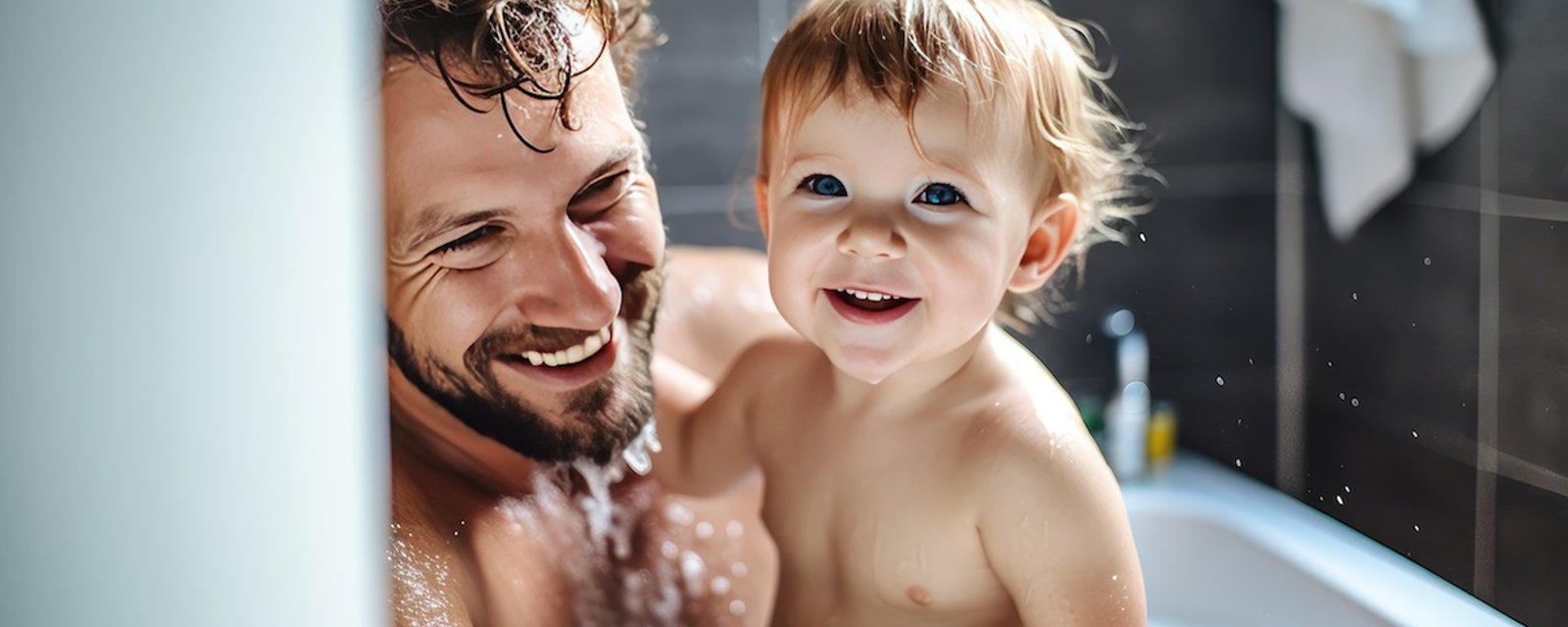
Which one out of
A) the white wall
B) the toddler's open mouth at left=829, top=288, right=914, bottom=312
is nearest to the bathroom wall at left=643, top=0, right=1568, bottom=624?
the toddler's open mouth at left=829, top=288, right=914, bottom=312

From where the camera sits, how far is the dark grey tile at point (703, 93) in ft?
2.39

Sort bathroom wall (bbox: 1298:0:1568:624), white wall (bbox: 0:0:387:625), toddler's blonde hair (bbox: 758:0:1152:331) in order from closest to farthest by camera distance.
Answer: white wall (bbox: 0:0:387:625) < toddler's blonde hair (bbox: 758:0:1152:331) < bathroom wall (bbox: 1298:0:1568:624)

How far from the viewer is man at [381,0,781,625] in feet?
2.20

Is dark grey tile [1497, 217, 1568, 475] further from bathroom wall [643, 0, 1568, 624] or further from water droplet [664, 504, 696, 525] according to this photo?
water droplet [664, 504, 696, 525]

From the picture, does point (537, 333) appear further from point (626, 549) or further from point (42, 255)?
point (42, 255)

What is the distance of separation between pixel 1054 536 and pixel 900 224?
173mm

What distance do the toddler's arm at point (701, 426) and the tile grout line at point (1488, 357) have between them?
16.3 inches

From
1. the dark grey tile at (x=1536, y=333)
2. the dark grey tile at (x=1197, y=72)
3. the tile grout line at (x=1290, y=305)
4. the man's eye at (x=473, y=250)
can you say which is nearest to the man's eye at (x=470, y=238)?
the man's eye at (x=473, y=250)

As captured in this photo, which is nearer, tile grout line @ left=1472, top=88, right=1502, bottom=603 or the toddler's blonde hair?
the toddler's blonde hair

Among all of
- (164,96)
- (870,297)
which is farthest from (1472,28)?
(164,96)

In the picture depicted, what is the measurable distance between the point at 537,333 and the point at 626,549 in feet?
0.48

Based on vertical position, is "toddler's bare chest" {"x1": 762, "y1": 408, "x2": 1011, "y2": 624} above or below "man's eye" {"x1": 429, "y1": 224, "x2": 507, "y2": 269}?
below

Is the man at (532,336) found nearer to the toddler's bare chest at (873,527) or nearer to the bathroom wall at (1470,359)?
the toddler's bare chest at (873,527)

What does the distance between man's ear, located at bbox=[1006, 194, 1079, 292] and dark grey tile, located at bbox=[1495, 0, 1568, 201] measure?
0.26 metres
